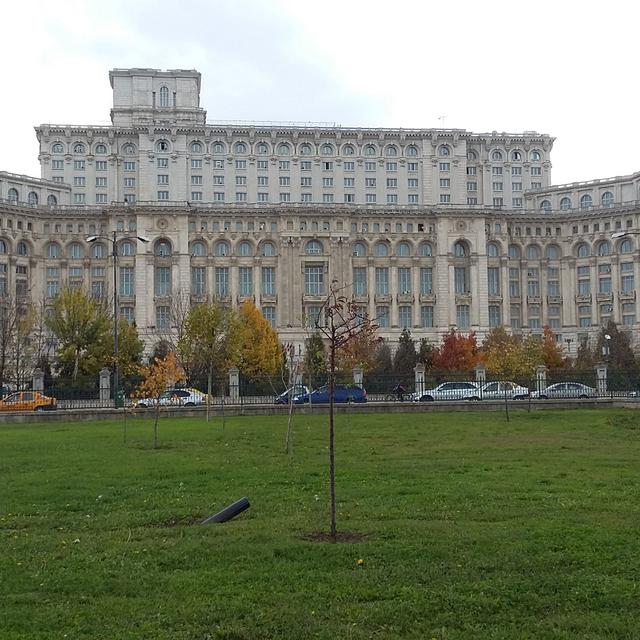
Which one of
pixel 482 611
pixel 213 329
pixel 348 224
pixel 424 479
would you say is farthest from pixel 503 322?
pixel 482 611

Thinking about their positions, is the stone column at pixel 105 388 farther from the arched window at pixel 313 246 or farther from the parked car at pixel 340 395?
the arched window at pixel 313 246

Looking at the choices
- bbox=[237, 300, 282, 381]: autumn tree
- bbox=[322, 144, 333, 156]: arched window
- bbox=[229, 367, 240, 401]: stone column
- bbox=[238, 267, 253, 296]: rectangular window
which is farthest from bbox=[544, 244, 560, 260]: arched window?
bbox=[229, 367, 240, 401]: stone column

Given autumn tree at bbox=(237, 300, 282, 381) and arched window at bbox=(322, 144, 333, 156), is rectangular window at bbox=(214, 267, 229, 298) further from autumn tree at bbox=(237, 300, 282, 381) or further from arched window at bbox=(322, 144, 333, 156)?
arched window at bbox=(322, 144, 333, 156)

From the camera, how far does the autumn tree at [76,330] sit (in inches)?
2446

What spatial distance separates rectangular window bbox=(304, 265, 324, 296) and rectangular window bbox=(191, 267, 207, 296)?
12.2m

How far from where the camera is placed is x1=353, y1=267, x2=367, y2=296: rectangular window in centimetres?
9825

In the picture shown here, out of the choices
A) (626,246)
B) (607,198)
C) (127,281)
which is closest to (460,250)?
(626,246)

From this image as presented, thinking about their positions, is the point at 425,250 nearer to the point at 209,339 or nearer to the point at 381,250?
the point at 381,250

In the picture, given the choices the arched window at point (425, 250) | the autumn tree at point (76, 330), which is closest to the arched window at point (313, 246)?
the arched window at point (425, 250)

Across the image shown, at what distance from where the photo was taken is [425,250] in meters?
99.4

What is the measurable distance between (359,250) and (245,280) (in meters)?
14.4

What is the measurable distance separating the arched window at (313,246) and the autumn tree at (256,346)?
801 inches

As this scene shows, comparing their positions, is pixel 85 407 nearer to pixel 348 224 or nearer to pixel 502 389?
pixel 502 389

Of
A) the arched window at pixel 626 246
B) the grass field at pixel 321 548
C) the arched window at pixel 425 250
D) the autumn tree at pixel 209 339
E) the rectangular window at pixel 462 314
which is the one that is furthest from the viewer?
the arched window at pixel 425 250
